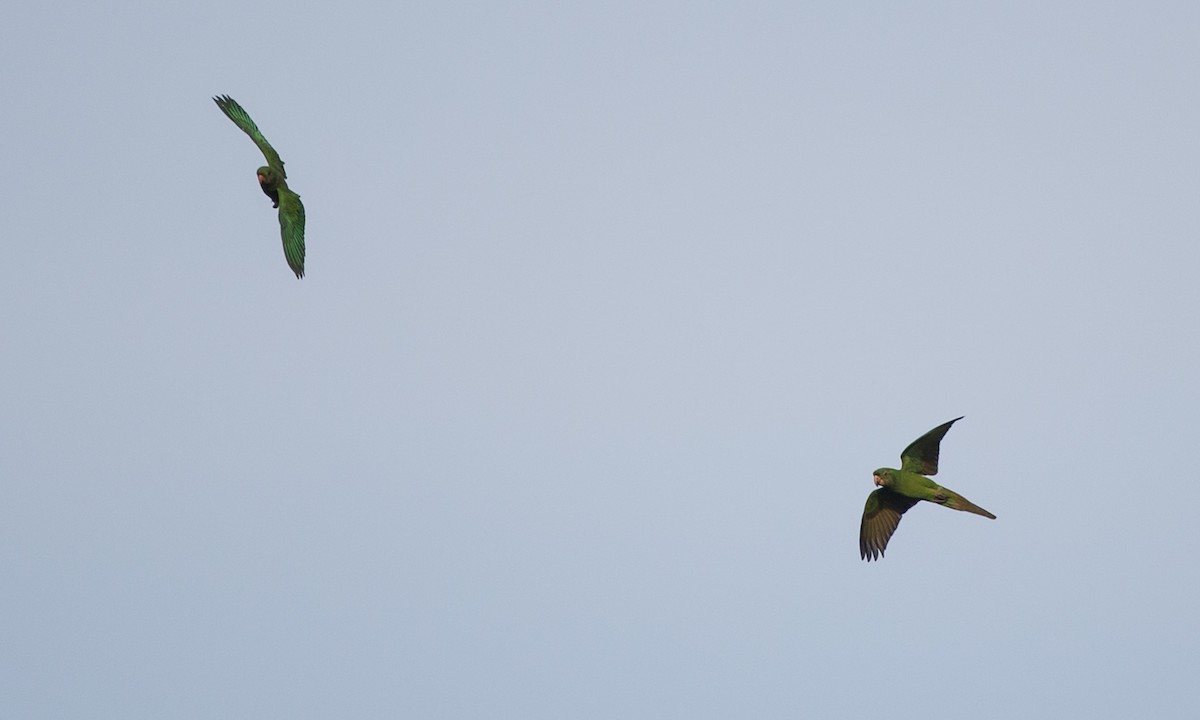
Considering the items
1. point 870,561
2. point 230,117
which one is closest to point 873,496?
point 870,561

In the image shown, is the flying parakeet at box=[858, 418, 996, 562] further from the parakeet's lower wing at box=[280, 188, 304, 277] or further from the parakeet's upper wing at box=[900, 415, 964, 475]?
the parakeet's lower wing at box=[280, 188, 304, 277]

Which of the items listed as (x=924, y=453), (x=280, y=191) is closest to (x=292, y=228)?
(x=280, y=191)

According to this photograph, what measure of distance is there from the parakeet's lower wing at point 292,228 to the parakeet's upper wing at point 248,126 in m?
0.89

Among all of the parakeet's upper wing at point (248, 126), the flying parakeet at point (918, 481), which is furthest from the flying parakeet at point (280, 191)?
the flying parakeet at point (918, 481)

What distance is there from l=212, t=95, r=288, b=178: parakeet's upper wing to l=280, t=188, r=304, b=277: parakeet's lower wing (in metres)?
0.89

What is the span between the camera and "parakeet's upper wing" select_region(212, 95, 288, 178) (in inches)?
1384

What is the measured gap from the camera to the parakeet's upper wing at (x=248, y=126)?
3516cm

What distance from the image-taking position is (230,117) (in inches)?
1412

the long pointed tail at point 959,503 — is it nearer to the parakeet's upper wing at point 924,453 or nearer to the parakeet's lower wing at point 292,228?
the parakeet's upper wing at point 924,453

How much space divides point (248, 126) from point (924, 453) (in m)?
17.0

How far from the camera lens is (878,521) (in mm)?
39094

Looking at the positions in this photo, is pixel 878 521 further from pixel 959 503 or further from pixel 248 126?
pixel 248 126

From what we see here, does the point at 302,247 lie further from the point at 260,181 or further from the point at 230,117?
the point at 230,117

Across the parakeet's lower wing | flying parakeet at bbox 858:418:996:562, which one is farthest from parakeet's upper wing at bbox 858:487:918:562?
the parakeet's lower wing
